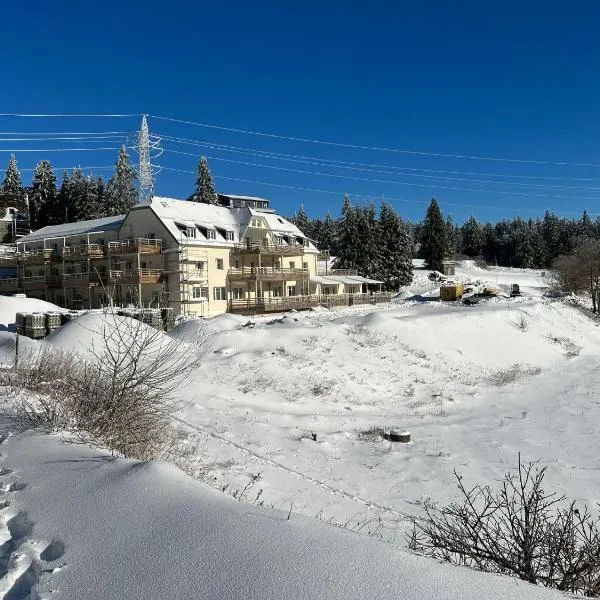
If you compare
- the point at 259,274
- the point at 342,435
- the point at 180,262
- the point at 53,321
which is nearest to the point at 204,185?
the point at 259,274

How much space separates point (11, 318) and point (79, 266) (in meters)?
16.2

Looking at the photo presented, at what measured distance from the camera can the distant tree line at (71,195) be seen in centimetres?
7006

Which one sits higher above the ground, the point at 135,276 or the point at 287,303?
the point at 135,276

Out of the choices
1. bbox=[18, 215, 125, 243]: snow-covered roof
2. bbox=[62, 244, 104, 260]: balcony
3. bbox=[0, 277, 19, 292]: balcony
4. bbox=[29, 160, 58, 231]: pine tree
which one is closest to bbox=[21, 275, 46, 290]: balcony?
bbox=[0, 277, 19, 292]: balcony

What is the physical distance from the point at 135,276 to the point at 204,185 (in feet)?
110

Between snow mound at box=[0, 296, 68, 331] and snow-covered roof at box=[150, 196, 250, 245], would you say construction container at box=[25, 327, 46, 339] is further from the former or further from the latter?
snow-covered roof at box=[150, 196, 250, 245]

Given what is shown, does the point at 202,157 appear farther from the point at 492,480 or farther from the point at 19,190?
the point at 492,480

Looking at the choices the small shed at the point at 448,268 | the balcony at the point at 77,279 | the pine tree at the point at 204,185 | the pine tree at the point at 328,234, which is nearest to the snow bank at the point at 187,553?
the balcony at the point at 77,279

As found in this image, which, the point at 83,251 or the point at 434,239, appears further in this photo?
the point at 434,239

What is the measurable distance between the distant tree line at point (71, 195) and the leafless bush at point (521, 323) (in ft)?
179

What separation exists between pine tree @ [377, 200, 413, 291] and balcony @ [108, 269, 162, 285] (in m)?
33.5

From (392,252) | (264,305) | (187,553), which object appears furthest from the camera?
(392,252)

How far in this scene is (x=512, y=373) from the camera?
1085 inches

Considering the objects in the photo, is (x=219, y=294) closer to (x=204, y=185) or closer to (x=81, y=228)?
(x=81, y=228)
